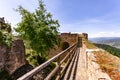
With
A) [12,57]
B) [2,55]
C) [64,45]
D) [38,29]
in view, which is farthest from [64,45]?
[2,55]

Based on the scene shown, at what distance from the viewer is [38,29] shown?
2753cm

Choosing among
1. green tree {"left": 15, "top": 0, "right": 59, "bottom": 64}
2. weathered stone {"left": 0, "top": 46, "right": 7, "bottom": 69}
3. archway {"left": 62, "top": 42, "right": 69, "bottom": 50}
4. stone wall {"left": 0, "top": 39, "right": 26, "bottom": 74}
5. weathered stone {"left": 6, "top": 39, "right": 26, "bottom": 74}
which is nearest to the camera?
weathered stone {"left": 0, "top": 46, "right": 7, "bottom": 69}

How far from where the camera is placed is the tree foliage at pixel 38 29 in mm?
27578

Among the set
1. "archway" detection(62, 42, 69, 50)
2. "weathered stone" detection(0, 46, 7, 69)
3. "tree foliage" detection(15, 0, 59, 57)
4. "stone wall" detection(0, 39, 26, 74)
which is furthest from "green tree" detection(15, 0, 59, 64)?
"archway" detection(62, 42, 69, 50)

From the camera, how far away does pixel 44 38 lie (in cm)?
2820

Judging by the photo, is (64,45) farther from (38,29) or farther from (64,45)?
(38,29)

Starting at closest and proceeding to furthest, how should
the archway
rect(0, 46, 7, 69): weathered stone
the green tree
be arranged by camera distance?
rect(0, 46, 7, 69): weathered stone
the green tree
the archway

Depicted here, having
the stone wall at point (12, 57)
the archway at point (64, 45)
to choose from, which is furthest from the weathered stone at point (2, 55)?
the archway at point (64, 45)

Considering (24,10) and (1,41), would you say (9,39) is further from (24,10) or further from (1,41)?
(24,10)

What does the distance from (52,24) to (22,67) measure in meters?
9.58

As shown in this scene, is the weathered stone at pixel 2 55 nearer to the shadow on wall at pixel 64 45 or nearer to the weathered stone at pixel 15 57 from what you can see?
the weathered stone at pixel 15 57

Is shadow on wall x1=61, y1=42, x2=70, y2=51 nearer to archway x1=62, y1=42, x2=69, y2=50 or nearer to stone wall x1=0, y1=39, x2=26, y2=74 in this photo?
archway x1=62, y1=42, x2=69, y2=50

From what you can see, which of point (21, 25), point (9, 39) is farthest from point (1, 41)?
point (21, 25)

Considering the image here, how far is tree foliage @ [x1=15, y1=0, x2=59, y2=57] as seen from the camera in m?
27.6
